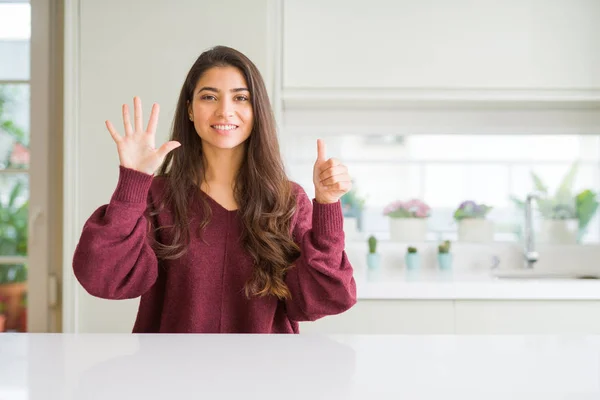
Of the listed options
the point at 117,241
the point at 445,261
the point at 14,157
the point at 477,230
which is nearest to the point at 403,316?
the point at 445,261

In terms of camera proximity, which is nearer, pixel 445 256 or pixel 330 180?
pixel 330 180

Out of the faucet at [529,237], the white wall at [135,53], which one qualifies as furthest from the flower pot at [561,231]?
the white wall at [135,53]

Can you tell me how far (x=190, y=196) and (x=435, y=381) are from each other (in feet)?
2.85

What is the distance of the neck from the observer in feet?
4.90

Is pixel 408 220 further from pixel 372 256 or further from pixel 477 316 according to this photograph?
pixel 477 316

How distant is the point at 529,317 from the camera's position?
2.32 metres

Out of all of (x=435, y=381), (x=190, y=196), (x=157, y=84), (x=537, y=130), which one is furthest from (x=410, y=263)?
(x=435, y=381)

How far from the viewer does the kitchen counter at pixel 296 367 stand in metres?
0.69

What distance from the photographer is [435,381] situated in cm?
73

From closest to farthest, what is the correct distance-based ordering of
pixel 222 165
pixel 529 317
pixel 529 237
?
pixel 222 165
pixel 529 317
pixel 529 237

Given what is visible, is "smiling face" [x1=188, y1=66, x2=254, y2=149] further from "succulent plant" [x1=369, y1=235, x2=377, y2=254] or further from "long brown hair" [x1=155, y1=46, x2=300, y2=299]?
"succulent plant" [x1=369, y1=235, x2=377, y2=254]

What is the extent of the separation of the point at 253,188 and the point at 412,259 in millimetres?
1492

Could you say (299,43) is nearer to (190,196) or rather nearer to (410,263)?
(410,263)

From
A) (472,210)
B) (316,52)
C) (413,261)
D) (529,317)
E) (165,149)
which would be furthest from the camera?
(472,210)
